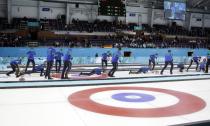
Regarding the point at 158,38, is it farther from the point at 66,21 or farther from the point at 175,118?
the point at 175,118

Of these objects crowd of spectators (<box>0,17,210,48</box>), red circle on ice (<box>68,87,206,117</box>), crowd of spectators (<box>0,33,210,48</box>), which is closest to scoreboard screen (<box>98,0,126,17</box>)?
crowd of spectators (<box>0,17,210,48</box>)

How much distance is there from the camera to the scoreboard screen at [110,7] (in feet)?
114

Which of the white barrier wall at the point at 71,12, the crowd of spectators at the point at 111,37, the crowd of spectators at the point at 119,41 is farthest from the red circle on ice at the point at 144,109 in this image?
the white barrier wall at the point at 71,12

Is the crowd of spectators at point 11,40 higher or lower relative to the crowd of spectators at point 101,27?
lower

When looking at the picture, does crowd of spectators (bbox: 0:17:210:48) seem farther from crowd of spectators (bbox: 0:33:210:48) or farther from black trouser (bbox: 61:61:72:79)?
black trouser (bbox: 61:61:72:79)

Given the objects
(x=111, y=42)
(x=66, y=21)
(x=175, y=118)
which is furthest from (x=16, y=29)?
(x=175, y=118)

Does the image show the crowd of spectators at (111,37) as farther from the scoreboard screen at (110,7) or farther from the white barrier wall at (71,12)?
the scoreboard screen at (110,7)

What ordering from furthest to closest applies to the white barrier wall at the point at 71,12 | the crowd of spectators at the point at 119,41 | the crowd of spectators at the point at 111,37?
the white barrier wall at the point at 71,12 < the crowd of spectators at the point at 111,37 < the crowd of spectators at the point at 119,41

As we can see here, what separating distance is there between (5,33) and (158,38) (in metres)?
21.0

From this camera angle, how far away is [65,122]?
7.13 meters

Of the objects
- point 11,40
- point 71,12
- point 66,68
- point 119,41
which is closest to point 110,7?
point 119,41

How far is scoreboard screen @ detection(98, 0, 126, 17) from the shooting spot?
34656 mm

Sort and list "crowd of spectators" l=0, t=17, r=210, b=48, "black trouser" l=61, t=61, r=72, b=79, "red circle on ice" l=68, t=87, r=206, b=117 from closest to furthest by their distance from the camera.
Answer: "red circle on ice" l=68, t=87, r=206, b=117, "black trouser" l=61, t=61, r=72, b=79, "crowd of spectators" l=0, t=17, r=210, b=48

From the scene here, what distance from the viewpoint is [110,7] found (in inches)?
1377
